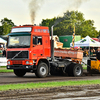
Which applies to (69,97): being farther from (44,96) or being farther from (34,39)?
(34,39)

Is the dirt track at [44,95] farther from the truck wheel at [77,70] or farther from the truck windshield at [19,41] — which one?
the truck wheel at [77,70]

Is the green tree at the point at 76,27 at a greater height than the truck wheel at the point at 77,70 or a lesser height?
greater

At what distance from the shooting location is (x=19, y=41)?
17.2m

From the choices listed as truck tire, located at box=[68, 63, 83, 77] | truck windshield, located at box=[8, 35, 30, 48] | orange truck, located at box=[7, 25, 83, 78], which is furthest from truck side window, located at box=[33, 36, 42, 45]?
truck tire, located at box=[68, 63, 83, 77]

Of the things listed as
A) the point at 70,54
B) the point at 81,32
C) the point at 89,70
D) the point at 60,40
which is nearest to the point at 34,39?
the point at 70,54

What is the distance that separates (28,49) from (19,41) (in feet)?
2.56

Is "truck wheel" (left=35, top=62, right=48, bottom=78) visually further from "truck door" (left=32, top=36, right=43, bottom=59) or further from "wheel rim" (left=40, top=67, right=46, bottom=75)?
"truck door" (left=32, top=36, right=43, bottom=59)

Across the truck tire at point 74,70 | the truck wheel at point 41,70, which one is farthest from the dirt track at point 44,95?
the truck tire at point 74,70

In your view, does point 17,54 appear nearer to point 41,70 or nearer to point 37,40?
point 37,40

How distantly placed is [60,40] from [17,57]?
138 ft

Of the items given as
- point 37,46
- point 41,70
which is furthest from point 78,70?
point 37,46

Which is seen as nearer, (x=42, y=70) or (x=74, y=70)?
(x=42, y=70)

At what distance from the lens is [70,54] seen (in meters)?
19.0

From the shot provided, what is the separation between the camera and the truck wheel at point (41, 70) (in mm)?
17219
